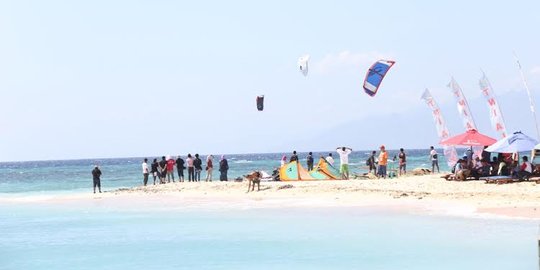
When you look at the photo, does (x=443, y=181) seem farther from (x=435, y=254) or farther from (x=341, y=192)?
(x=435, y=254)

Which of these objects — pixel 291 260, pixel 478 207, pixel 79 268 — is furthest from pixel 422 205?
pixel 79 268

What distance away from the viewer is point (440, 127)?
32750mm

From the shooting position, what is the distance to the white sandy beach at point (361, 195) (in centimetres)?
1930

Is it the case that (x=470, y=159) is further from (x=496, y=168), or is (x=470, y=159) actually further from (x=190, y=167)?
(x=190, y=167)

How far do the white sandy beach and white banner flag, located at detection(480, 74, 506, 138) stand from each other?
4897 mm

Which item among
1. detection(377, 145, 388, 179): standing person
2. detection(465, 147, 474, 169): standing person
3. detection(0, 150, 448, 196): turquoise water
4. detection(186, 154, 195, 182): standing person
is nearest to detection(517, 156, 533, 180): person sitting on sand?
detection(465, 147, 474, 169): standing person

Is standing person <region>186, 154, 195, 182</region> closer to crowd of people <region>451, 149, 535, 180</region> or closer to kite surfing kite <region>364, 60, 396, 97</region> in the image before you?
kite surfing kite <region>364, 60, 396, 97</region>

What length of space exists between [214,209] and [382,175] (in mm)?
10259

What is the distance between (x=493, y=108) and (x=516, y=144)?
693 centimetres

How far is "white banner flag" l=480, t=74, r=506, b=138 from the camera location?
1169 inches

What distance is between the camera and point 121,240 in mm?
16031

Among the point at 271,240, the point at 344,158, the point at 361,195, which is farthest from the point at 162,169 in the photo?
the point at 271,240

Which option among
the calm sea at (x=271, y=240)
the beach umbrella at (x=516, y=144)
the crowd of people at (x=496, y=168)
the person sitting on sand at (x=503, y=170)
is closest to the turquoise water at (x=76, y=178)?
the crowd of people at (x=496, y=168)

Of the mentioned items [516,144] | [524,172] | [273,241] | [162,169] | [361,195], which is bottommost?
[273,241]
